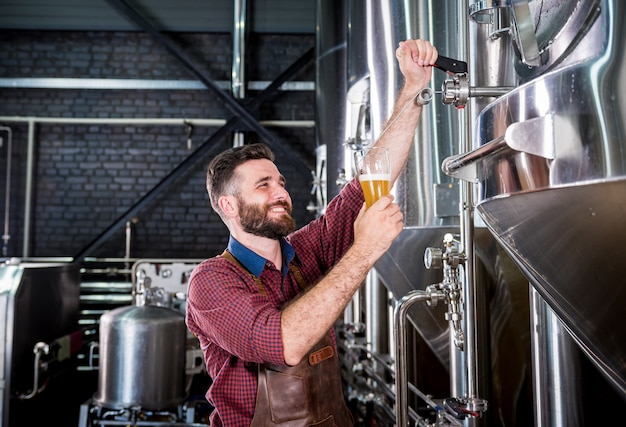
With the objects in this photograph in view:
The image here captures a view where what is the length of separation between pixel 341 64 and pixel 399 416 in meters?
2.60

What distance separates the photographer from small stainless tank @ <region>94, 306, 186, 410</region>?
10.9ft

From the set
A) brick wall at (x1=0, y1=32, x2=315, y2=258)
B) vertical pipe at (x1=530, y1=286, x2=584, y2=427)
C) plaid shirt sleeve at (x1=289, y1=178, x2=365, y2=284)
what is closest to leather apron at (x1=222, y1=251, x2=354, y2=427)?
plaid shirt sleeve at (x1=289, y1=178, x2=365, y2=284)

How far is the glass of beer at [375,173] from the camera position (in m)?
1.12

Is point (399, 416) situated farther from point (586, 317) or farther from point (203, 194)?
point (203, 194)

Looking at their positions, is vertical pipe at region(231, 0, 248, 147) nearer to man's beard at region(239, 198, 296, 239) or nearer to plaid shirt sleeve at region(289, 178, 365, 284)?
plaid shirt sleeve at region(289, 178, 365, 284)

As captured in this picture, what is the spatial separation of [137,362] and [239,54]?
119 inches

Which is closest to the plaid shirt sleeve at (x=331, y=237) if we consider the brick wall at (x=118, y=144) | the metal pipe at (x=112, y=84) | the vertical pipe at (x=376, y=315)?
the vertical pipe at (x=376, y=315)

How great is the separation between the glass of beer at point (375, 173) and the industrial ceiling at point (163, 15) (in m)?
4.45

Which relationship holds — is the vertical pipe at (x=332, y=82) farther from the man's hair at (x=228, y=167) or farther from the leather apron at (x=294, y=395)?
the leather apron at (x=294, y=395)

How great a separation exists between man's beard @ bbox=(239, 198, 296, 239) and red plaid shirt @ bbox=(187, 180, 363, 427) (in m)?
0.06

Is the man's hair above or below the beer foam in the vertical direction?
above

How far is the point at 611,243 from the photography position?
52 cm

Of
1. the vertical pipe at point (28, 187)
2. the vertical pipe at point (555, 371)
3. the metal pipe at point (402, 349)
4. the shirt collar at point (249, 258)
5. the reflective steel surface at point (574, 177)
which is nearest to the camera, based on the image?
the reflective steel surface at point (574, 177)

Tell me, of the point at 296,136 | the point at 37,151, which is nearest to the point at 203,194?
the point at 296,136
